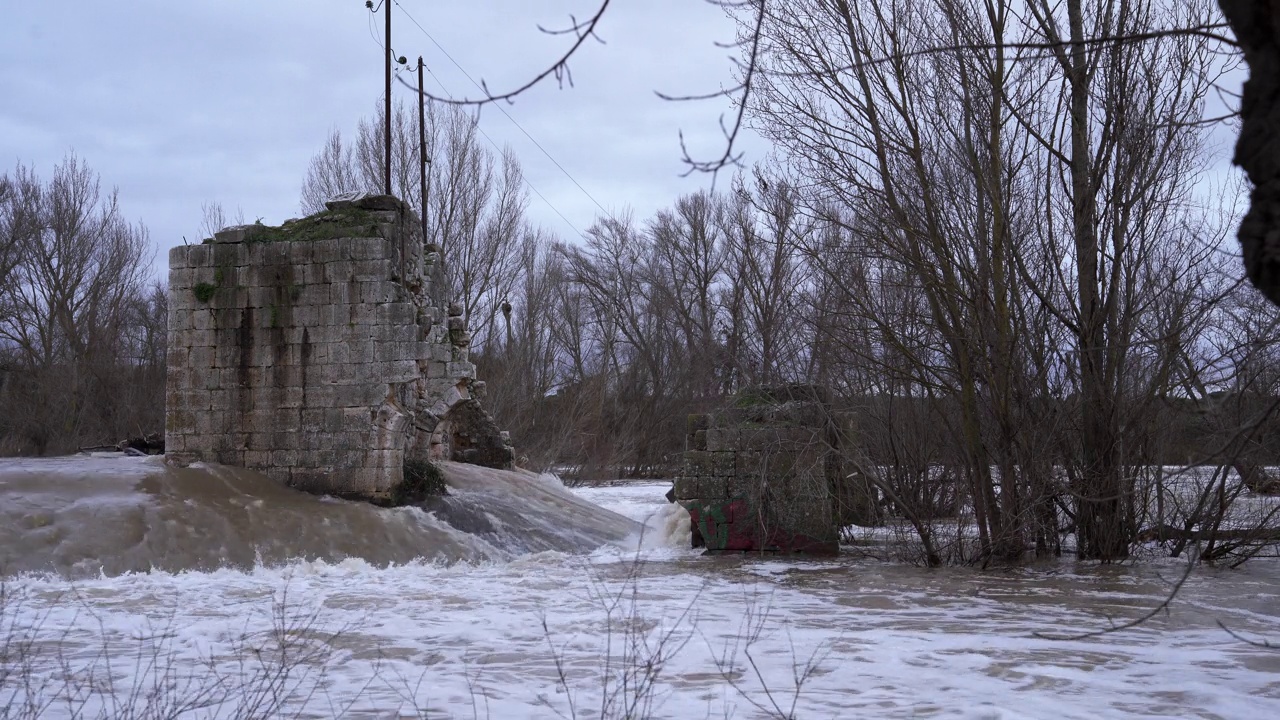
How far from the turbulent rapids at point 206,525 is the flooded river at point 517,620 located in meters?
0.03

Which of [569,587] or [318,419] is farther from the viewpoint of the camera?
[318,419]

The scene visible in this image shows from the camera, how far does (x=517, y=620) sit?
25.0 feet

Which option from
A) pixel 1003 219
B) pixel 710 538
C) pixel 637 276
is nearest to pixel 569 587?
pixel 710 538

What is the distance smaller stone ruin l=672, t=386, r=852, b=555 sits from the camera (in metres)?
11.8

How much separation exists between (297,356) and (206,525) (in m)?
2.22

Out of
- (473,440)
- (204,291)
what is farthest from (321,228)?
(473,440)

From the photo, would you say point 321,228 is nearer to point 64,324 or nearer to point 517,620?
point 517,620

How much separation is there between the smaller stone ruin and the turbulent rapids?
1590mm

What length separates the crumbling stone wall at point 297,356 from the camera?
11516 millimetres

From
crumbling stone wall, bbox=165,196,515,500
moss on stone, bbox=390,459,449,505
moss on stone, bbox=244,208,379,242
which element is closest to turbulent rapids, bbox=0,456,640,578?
moss on stone, bbox=390,459,449,505

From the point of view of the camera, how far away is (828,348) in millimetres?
12070

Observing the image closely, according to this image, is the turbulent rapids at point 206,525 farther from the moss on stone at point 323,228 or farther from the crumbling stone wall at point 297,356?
the moss on stone at point 323,228

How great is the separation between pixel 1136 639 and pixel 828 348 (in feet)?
18.5

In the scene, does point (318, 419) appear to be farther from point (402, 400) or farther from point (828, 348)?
point (828, 348)
